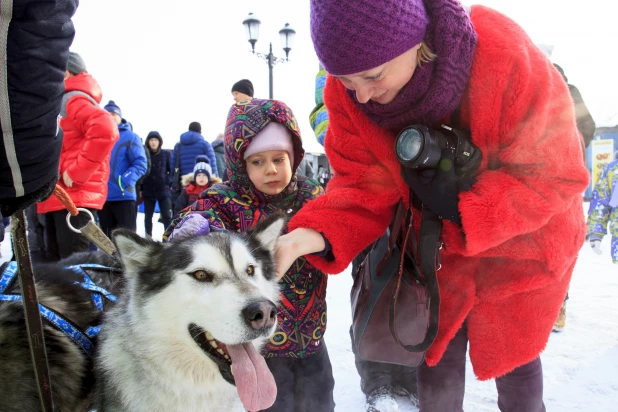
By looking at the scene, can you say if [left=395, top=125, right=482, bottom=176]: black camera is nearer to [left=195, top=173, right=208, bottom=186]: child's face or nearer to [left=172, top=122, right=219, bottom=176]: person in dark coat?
[left=195, top=173, right=208, bottom=186]: child's face

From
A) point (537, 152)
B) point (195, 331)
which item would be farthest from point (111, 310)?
point (537, 152)

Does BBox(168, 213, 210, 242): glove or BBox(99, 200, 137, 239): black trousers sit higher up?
BBox(168, 213, 210, 242): glove

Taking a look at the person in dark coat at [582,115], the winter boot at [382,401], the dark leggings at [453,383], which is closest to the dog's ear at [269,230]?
the dark leggings at [453,383]

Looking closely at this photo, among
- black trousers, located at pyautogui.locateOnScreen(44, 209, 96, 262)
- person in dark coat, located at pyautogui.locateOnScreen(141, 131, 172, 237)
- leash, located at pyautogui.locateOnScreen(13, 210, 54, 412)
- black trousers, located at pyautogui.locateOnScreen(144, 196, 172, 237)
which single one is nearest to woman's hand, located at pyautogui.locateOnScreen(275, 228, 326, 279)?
leash, located at pyautogui.locateOnScreen(13, 210, 54, 412)

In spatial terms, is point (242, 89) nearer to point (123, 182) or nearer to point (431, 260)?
point (123, 182)

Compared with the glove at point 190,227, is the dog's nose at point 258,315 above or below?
below

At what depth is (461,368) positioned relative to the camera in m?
1.61

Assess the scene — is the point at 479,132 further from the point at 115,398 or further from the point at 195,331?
the point at 115,398

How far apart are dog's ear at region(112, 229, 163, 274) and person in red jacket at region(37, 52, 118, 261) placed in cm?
209

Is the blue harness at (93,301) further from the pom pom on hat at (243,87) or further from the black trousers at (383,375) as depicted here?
the pom pom on hat at (243,87)

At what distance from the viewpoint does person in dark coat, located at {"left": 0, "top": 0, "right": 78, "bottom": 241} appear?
29.3 inches

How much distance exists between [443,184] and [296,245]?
0.62 meters

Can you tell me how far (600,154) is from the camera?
12.3 meters

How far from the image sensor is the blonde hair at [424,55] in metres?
1.30
